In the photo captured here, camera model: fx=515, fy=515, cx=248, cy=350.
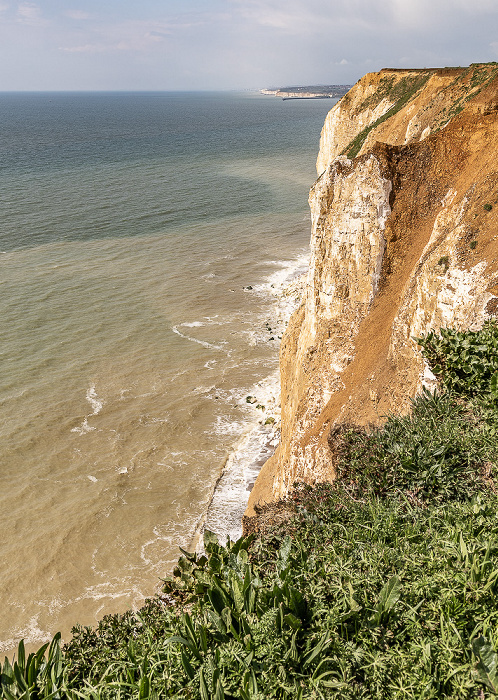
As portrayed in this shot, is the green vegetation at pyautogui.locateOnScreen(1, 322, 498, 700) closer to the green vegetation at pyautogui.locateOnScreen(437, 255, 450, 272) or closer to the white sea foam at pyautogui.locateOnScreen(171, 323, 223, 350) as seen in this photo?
the green vegetation at pyautogui.locateOnScreen(437, 255, 450, 272)

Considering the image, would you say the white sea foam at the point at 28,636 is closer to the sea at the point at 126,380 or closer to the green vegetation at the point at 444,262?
the sea at the point at 126,380

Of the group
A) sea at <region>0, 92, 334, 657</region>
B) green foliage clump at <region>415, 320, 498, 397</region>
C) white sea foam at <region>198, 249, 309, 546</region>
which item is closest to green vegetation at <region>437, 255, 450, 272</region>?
green foliage clump at <region>415, 320, 498, 397</region>

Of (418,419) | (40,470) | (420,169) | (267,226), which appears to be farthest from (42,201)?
(418,419)

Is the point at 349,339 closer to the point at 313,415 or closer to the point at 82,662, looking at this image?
the point at 313,415

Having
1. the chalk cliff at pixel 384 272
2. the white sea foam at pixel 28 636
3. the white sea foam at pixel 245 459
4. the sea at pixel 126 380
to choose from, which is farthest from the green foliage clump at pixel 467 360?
the white sea foam at pixel 28 636

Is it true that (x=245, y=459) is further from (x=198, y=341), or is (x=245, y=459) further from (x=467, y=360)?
(x=467, y=360)

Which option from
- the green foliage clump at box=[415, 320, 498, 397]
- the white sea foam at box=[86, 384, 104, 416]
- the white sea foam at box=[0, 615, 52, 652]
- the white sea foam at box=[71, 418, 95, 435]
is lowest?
the white sea foam at box=[0, 615, 52, 652]
